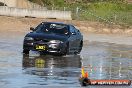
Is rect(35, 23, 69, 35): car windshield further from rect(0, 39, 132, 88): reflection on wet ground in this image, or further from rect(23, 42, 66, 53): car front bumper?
rect(23, 42, 66, 53): car front bumper

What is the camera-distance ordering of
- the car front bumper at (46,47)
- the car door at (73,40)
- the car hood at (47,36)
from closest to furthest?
the car front bumper at (46,47)
the car hood at (47,36)
the car door at (73,40)

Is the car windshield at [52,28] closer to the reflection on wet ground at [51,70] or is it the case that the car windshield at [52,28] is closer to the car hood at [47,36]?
the car hood at [47,36]

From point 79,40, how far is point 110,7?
6334 centimetres

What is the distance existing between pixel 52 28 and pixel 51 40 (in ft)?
6.25

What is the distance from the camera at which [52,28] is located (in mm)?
27156

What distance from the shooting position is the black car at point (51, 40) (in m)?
25.2

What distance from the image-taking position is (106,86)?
605 inches

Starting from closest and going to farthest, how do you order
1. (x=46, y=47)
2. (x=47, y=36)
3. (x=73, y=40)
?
(x=46, y=47) < (x=47, y=36) < (x=73, y=40)

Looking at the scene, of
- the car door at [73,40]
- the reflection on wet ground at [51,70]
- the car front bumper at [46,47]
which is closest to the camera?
the reflection on wet ground at [51,70]

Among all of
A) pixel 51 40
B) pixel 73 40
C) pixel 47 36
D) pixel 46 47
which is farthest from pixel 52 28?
pixel 46 47

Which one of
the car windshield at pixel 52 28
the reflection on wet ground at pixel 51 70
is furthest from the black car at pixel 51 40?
the reflection on wet ground at pixel 51 70

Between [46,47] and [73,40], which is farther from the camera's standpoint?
[73,40]

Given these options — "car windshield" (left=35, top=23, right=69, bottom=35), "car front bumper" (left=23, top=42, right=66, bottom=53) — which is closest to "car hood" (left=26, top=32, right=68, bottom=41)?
"car front bumper" (left=23, top=42, right=66, bottom=53)

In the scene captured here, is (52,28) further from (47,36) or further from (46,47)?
(46,47)
